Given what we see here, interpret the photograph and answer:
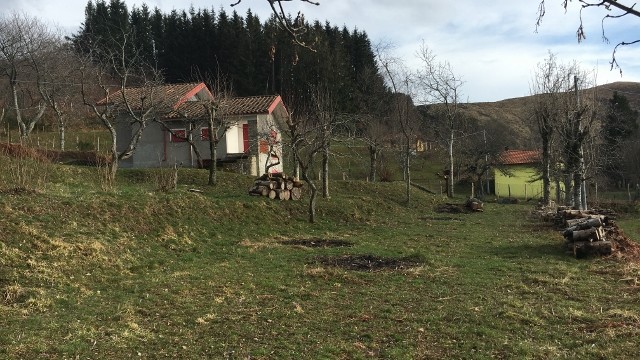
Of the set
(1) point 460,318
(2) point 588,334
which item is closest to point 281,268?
(1) point 460,318

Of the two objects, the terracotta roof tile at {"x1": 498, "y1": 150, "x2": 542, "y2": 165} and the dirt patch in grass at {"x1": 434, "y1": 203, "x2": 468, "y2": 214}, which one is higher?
the terracotta roof tile at {"x1": 498, "y1": 150, "x2": 542, "y2": 165}

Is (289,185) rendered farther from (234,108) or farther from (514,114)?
(514,114)

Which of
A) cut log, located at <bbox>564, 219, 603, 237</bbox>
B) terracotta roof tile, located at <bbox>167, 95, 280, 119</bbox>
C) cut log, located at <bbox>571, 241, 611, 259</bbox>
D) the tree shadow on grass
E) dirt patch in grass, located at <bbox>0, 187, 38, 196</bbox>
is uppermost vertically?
terracotta roof tile, located at <bbox>167, 95, 280, 119</bbox>

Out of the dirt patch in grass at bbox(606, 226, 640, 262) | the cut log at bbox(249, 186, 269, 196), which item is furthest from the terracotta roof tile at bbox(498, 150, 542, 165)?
the dirt patch in grass at bbox(606, 226, 640, 262)

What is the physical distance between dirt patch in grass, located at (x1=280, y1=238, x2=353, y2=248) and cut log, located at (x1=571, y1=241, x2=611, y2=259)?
562cm

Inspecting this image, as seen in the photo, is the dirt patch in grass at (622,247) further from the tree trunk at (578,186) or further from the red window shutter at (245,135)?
the red window shutter at (245,135)

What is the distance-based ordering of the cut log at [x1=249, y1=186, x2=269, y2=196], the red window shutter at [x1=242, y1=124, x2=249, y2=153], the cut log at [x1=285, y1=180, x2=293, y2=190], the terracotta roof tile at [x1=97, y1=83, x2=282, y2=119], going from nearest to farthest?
the cut log at [x1=249, y1=186, x2=269, y2=196] → the cut log at [x1=285, y1=180, x2=293, y2=190] → the terracotta roof tile at [x1=97, y1=83, x2=282, y2=119] → the red window shutter at [x1=242, y1=124, x2=249, y2=153]

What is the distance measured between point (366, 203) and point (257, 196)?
215 inches

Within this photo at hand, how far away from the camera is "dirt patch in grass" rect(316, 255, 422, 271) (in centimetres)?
1068

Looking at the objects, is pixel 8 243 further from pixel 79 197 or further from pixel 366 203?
pixel 366 203

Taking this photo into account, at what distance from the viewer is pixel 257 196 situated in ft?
60.0

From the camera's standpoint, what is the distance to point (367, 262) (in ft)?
36.8

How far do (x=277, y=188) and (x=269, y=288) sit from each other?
10.5m

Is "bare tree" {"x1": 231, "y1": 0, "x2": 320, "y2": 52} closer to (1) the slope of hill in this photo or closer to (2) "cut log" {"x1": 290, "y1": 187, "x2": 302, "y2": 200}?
(2) "cut log" {"x1": 290, "y1": 187, "x2": 302, "y2": 200}
